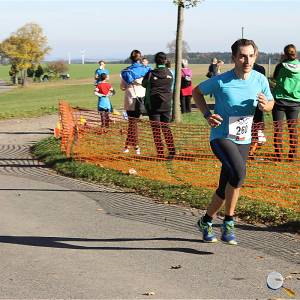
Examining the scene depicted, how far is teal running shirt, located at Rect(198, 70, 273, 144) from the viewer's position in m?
6.09

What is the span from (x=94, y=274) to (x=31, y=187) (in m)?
4.45

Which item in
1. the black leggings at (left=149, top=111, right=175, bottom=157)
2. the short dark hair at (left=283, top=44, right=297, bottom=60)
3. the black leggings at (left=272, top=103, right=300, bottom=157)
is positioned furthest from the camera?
Result: the black leggings at (left=149, top=111, right=175, bottom=157)

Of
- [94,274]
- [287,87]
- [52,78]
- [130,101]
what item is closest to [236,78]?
[94,274]

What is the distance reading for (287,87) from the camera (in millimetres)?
11156

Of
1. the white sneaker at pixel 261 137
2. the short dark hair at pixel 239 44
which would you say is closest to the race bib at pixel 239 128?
the short dark hair at pixel 239 44

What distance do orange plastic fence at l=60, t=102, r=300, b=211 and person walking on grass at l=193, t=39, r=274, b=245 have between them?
2053 millimetres

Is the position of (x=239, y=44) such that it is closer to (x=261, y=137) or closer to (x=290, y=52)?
(x=261, y=137)

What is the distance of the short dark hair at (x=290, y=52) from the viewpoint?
35.5 feet

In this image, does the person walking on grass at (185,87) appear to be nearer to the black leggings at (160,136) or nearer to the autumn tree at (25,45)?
the black leggings at (160,136)

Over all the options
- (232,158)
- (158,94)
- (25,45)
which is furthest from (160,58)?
(25,45)

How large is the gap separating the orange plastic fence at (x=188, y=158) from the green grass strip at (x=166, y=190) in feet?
1.13

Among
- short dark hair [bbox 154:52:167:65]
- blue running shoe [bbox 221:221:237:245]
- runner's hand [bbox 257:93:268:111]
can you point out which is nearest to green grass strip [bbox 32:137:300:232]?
blue running shoe [bbox 221:221:237:245]

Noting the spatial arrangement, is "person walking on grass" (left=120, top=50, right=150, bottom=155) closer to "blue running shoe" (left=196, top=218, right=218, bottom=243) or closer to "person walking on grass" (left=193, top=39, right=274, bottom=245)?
"blue running shoe" (left=196, top=218, right=218, bottom=243)

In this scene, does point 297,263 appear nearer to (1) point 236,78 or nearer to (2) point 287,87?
(1) point 236,78
